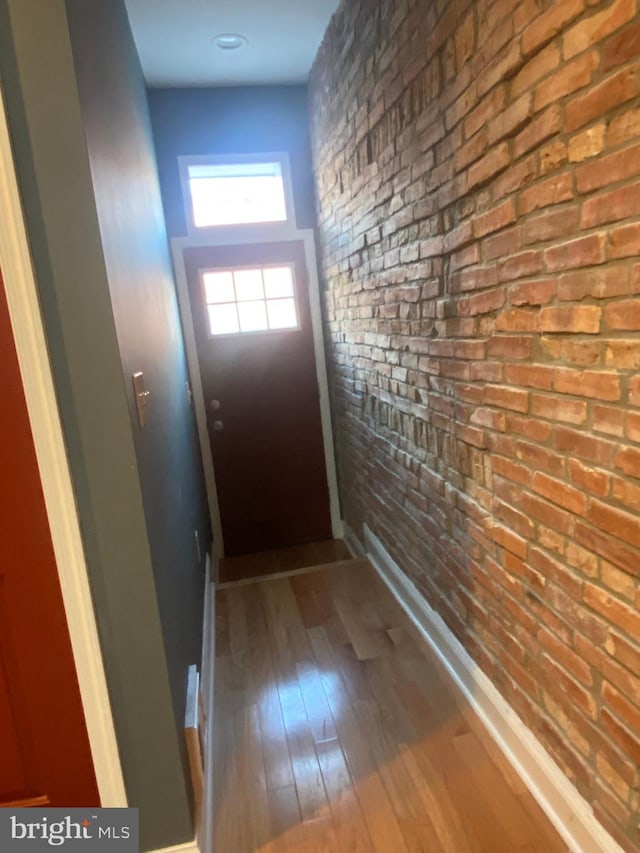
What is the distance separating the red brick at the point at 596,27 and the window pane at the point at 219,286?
8.71ft

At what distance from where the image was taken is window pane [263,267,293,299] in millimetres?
3553

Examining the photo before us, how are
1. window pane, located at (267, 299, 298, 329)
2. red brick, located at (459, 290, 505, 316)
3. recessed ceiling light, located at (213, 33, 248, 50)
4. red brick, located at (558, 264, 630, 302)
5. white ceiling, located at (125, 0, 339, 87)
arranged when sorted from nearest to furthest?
red brick, located at (558, 264, 630, 302)
red brick, located at (459, 290, 505, 316)
white ceiling, located at (125, 0, 339, 87)
recessed ceiling light, located at (213, 33, 248, 50)
window pane, located at (267, 299, 298, 329)

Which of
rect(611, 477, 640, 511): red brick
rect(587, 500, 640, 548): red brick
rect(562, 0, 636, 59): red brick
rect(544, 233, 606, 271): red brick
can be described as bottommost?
rect(587, 500, 640, 548): red brick

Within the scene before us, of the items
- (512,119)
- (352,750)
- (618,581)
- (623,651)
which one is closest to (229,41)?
(512,119)

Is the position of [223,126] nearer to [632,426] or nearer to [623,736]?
[632,426]

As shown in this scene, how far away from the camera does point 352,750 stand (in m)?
1.78

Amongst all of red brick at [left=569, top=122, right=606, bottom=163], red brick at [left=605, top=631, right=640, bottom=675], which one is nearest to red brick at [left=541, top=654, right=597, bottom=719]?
red brick at [left=605, top=631, right=640, bottom=675]

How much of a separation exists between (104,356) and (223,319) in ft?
7.93

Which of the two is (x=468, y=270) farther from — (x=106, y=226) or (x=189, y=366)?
(x=189, y=366)

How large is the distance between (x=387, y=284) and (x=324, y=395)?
147cm

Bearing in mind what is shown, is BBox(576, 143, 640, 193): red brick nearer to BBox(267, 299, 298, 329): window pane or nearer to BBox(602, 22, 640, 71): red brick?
Answer: BBox(602, 22, 640, 71): red brick

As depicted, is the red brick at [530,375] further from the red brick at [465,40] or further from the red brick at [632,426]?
the red brick at [465,40]

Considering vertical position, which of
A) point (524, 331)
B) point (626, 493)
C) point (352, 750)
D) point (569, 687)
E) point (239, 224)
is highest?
point (239, 224)

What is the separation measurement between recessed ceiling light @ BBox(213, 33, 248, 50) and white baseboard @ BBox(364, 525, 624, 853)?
2.82 m
